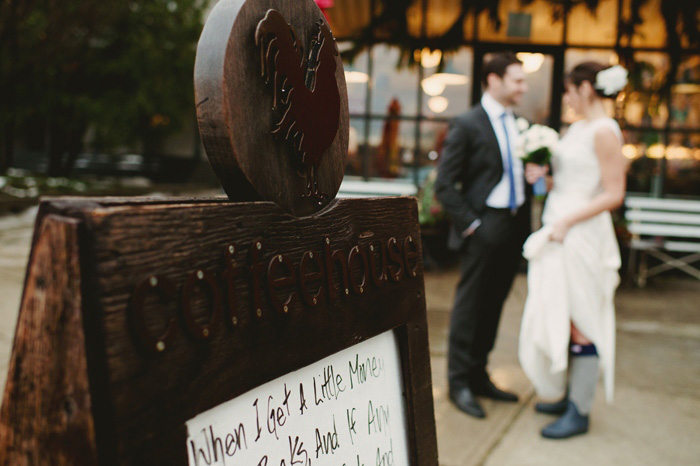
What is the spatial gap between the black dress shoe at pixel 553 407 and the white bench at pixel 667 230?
184 inches

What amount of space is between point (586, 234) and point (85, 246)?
9.63 feet

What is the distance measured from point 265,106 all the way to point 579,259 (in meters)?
2.63

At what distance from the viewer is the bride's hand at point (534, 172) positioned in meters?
3.26

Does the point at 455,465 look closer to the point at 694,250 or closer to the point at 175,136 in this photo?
the point at 694,250

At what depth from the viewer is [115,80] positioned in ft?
53.9

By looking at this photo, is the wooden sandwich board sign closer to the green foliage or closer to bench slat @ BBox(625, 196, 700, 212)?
bench slat @ BBox(625, 196, 700, 212)

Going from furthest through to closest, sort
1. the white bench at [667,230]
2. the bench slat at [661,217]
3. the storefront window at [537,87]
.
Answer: the bench slat at [661,217] < the white bench at [667,230] < the storefront window at [537,87]

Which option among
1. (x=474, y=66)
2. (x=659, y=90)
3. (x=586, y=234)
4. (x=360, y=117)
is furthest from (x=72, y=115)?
(x=586, y=234)

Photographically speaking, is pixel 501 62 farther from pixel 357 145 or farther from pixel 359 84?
pixel 357 145

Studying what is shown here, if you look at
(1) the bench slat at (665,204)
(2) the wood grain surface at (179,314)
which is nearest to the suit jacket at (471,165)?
(2) the wood grain surface at (179,314)

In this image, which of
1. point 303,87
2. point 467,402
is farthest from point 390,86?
point 303,87

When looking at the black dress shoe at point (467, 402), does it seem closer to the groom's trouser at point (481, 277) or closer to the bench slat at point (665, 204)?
the groom's trouser at point (481, 277)

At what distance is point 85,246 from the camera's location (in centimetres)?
64

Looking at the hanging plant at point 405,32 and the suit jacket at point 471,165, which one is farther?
the hanging plant at point 405,32
